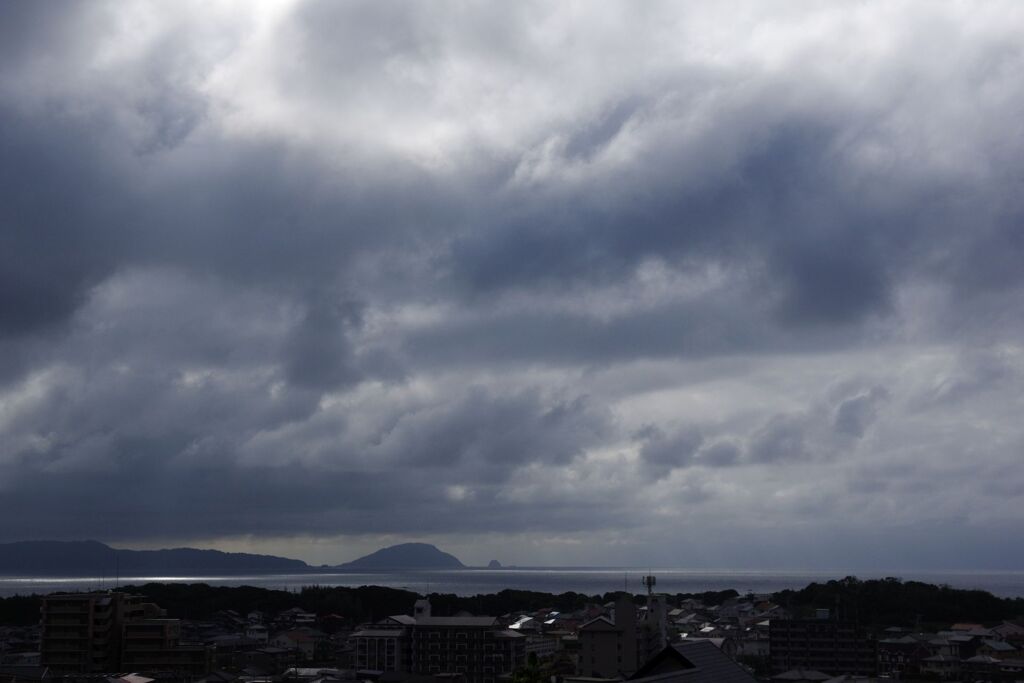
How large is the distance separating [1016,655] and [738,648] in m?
20.9

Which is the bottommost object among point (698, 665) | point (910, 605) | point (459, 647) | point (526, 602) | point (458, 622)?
point (459, 647)

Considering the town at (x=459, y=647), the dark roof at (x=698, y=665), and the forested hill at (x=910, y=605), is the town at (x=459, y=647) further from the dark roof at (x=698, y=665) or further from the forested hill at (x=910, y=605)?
the dark roof at (x=698, y=665)

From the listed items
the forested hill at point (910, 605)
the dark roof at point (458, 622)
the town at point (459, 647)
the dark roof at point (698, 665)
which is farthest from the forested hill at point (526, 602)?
the dark roof at point (698, 665)

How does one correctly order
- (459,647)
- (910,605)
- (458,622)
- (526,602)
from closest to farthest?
(459,647) → (458,622) → (910,605) → (526,602)

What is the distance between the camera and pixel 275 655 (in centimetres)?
8006

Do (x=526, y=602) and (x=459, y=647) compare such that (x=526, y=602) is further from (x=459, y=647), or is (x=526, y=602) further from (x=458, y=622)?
(x=459, y=647)

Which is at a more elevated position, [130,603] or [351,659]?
[130,603]

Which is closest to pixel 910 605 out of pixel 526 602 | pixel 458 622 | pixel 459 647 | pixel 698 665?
pixel 526 602

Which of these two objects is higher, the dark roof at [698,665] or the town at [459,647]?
the dark roof at [698,665]

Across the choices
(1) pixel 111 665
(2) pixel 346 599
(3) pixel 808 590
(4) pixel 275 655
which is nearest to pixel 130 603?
(1) pixel 111 665

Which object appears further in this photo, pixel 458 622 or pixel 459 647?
pixel 458 622

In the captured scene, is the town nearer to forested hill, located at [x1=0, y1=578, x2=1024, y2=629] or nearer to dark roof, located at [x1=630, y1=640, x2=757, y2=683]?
forested hill, located at [x1=0, y1=578, x2=1024, y2=629]

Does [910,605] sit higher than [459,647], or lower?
higher

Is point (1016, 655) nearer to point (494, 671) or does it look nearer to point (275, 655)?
point (494, 671)
